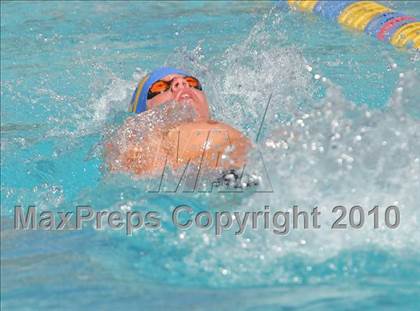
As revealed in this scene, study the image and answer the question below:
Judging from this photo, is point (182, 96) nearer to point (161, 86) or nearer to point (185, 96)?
point (185, 96)

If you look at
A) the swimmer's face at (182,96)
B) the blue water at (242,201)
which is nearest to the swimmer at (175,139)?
the swimmer's face at (182,96)

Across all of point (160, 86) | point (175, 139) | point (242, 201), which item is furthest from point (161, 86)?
point (242, 201)

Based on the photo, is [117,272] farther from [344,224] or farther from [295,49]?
[295,49]

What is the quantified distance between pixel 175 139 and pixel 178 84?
473mm

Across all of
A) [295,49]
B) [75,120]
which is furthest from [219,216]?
[295,49]

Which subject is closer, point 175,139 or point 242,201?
point 242,201

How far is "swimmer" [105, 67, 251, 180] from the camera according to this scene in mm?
3809

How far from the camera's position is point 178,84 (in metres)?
4.31

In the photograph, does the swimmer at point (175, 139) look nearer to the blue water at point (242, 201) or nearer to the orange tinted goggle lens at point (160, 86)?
the orange tinted goggle lens at point (160, 86)

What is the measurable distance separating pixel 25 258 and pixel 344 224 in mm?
1138

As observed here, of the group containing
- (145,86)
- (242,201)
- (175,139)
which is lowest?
(242,201)

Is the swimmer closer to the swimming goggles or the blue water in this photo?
the swimming goggles

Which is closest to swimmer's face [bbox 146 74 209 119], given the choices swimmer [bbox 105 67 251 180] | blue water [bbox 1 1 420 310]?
swimmer [bbox 105 67 251 180]

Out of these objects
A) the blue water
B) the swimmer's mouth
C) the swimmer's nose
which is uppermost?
the swimmer's nose
